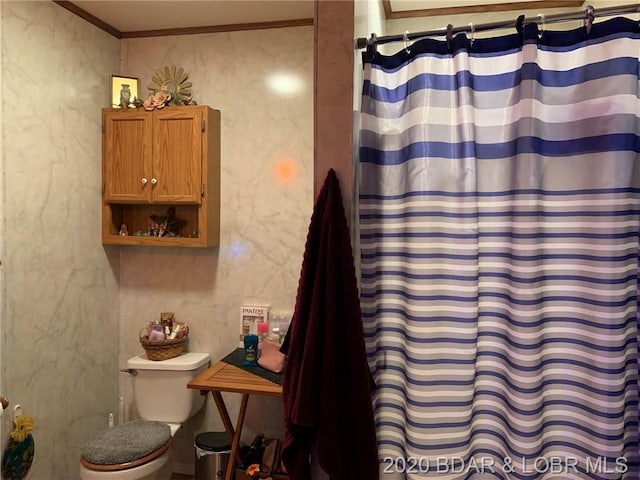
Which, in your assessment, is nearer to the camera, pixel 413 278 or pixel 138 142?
pixel 413 278

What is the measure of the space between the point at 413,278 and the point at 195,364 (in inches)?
64.6

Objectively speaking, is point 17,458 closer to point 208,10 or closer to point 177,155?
point 177,155

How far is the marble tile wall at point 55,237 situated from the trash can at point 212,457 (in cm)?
67

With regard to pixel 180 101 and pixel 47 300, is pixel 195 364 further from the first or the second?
pixel 180 101

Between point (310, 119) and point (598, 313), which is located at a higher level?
point (310, 119)

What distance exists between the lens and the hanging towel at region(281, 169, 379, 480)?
4.26ft

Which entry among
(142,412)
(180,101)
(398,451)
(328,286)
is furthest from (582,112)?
(142,412)

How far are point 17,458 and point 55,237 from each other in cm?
103

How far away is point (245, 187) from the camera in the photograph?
273cm

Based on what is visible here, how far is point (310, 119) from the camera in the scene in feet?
8.61

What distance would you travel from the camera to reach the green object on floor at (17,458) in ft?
6.86

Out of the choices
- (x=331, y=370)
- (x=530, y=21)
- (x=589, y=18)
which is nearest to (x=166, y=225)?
(x=331, y=370)

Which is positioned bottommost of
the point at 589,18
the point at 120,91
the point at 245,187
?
the point at 245,187

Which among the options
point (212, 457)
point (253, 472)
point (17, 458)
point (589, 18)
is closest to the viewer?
point (589, 18)
